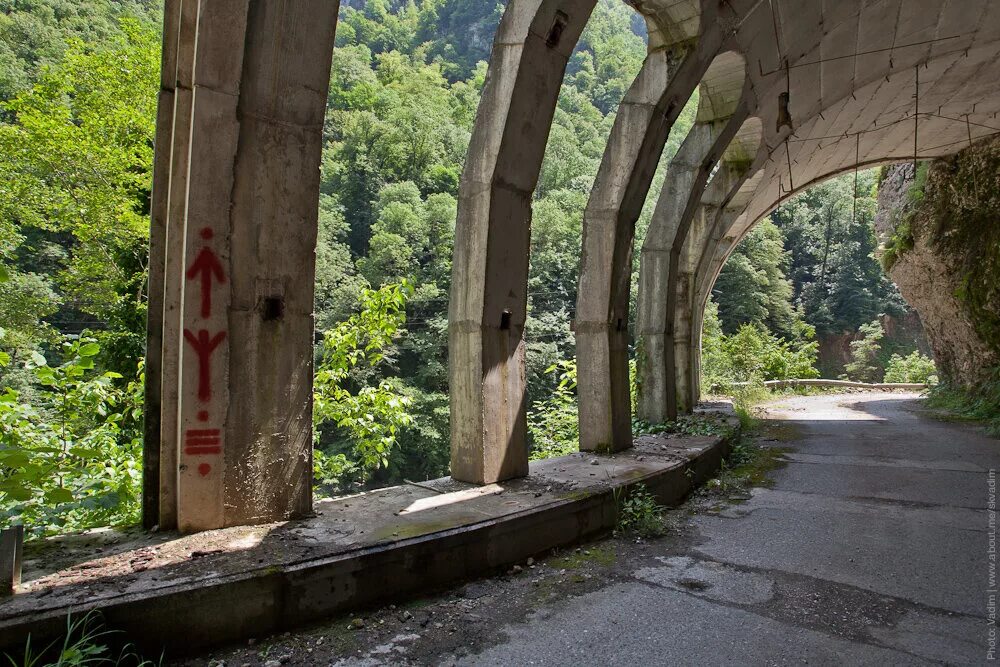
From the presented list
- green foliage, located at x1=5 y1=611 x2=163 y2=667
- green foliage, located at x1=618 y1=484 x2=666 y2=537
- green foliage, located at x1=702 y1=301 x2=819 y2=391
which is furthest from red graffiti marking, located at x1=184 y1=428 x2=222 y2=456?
green foliage, located at x1=702 y1=301 x2=819 y2=391

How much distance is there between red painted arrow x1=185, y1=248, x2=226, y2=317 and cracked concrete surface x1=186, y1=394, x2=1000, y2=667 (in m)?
1.71

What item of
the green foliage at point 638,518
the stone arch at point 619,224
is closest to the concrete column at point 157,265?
the green foliage at point 638,518

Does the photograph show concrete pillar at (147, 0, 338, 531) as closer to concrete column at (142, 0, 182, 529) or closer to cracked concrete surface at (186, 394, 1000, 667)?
concrete column at (142, 0, 182, 529)

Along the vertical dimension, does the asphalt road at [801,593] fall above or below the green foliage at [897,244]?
below

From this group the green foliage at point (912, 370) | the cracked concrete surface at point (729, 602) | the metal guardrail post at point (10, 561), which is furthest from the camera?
the green foliage at point (912, 370)

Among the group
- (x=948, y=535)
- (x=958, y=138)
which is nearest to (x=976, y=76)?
(x=958, y=138)

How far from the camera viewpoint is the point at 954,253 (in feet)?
45.6

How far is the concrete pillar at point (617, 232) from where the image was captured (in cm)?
624

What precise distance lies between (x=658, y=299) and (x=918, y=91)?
6969 millimetres

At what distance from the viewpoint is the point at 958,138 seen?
42.5 ft

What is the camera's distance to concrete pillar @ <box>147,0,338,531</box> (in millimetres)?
2971

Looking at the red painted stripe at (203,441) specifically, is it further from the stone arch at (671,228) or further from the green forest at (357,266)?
the stone arch at (671,228)

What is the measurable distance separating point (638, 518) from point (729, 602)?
53.5 inches

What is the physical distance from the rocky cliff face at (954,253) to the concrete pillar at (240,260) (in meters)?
15.2
